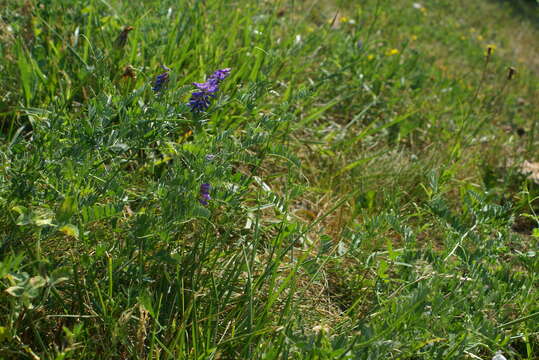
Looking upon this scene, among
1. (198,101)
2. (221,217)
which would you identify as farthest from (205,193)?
(198,101)

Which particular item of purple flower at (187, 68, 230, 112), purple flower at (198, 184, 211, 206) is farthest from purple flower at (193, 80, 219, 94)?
purple flower at (198, 184, 211, 206)

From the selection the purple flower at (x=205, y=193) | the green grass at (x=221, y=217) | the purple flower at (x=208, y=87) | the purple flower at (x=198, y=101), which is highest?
the purple flower at (x=208, y=87)

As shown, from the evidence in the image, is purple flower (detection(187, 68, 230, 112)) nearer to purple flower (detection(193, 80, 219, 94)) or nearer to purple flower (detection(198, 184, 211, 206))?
purple flower (detection(193, 80, 219, 94))

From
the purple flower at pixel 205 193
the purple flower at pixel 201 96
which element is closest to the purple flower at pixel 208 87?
the purple flower at pixel 201 96

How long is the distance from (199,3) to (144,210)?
1.45 m

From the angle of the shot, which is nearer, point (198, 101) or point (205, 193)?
point (205, 193)

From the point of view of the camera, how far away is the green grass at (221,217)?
Answer: 54.4 inches

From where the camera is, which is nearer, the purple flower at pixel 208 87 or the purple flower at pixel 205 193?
the purple flower at pixel 205 193

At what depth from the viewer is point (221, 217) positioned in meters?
1.73

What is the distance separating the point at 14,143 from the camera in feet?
5.24

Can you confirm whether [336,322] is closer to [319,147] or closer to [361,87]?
[319,147]

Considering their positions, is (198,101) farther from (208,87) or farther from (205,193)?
(205,193)

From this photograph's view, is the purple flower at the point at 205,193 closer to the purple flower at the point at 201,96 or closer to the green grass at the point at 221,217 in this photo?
the green grass at the point at 221,217

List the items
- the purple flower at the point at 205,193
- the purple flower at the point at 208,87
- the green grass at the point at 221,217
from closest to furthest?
the green grass at the point at 221,217 < the purple flower at the point at 205,193 < the purple flower at the point at 208,87
